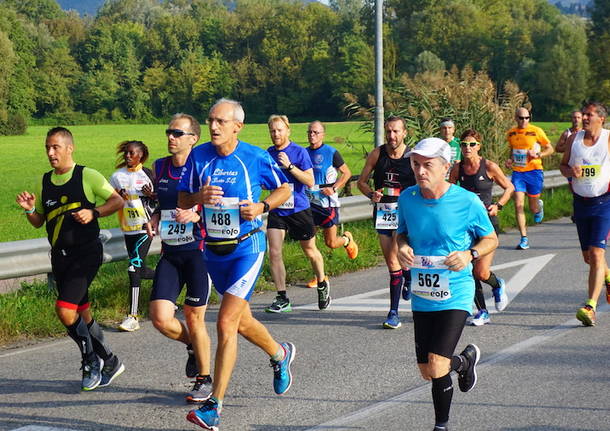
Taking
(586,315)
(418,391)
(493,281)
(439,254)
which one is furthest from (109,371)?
(586,315)

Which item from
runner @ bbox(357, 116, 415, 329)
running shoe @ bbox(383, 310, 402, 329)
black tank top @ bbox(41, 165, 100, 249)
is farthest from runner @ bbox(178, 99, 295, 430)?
runner @ bbox(357, 116, 415, 329)

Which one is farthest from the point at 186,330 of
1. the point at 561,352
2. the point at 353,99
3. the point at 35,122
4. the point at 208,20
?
the point at 208,20

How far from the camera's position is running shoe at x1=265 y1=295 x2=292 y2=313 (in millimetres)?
9320

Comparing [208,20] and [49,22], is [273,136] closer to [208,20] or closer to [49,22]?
[208,20]

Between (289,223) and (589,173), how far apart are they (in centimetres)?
318

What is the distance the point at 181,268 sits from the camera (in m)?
6.50

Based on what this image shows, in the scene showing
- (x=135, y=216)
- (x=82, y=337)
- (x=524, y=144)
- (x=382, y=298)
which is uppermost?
(x=135, y=216)

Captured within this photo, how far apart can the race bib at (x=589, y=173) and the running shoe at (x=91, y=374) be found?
4.88m

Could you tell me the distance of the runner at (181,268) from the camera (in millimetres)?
6211

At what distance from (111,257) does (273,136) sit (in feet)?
7.00

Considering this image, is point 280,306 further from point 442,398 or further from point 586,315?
point 442,398

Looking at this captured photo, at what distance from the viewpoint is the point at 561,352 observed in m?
7.40

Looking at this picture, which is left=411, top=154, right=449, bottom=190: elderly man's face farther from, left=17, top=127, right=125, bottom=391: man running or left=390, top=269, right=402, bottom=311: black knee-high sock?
left=390, top=269, right=402, bottom=311: black knee-high sock

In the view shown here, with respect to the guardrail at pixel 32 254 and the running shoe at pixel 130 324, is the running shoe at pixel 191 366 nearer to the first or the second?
the running shoe at pixel 130 324
